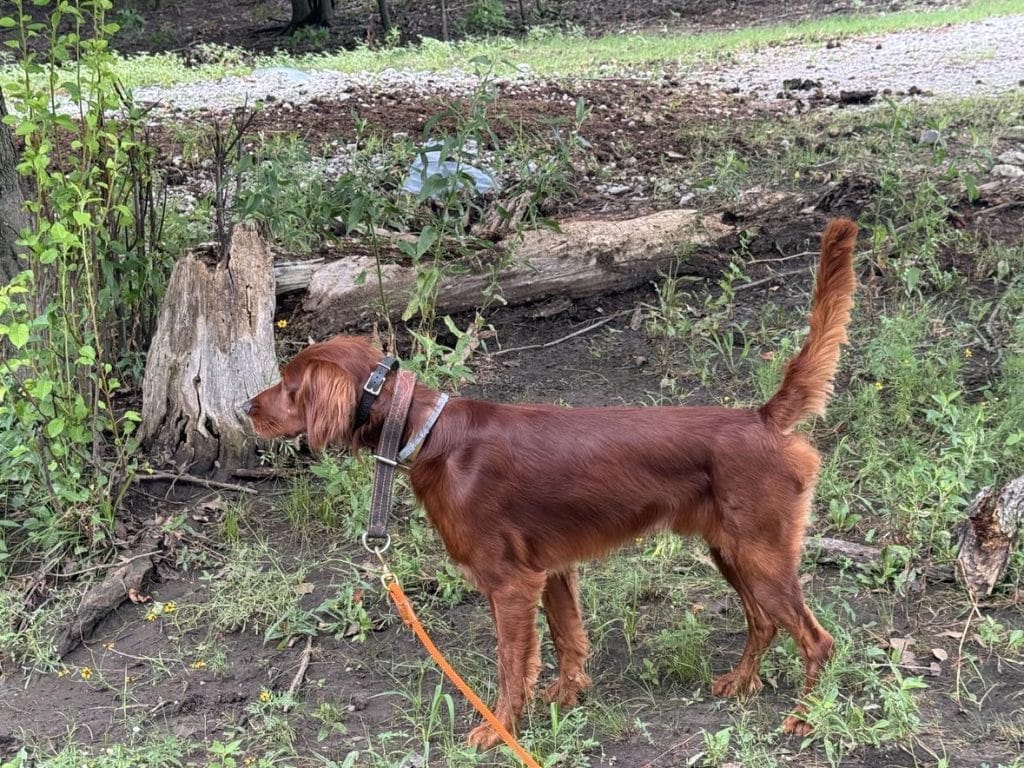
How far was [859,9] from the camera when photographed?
669 inches

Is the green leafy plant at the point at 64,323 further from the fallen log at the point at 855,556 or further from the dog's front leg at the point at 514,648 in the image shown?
the fallen log at the point at 855,556

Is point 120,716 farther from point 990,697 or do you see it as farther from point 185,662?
point 990,697

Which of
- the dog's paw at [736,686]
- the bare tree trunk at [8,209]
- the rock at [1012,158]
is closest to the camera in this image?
the dog's paw at [736,686]

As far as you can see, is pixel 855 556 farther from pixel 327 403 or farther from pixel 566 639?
pixel 327 403

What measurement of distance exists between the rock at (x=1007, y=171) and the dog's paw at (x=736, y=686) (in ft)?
14.7

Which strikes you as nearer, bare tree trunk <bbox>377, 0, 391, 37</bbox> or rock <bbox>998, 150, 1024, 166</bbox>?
rock <bbox>998, 150, 1024, 166</bbox>

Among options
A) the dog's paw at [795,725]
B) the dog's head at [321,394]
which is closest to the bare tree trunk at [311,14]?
the dog's head at [321,394]

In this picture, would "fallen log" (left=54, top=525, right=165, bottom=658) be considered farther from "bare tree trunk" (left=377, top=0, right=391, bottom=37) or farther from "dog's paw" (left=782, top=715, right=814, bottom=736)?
"bare tree trunk" (left=377, top=0, right=391, bottom=37)

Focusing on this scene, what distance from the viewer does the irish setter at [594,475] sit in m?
2.95

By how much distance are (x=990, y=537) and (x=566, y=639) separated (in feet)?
5.12

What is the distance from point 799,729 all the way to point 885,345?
2.35 m

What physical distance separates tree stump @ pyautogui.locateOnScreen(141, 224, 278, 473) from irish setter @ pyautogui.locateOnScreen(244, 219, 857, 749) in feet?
4.67

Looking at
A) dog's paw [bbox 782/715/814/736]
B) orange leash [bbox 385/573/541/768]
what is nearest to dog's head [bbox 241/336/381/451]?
orange leash [bbox 385/573/541/768]

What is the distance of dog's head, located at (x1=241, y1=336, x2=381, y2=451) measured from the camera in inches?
118
